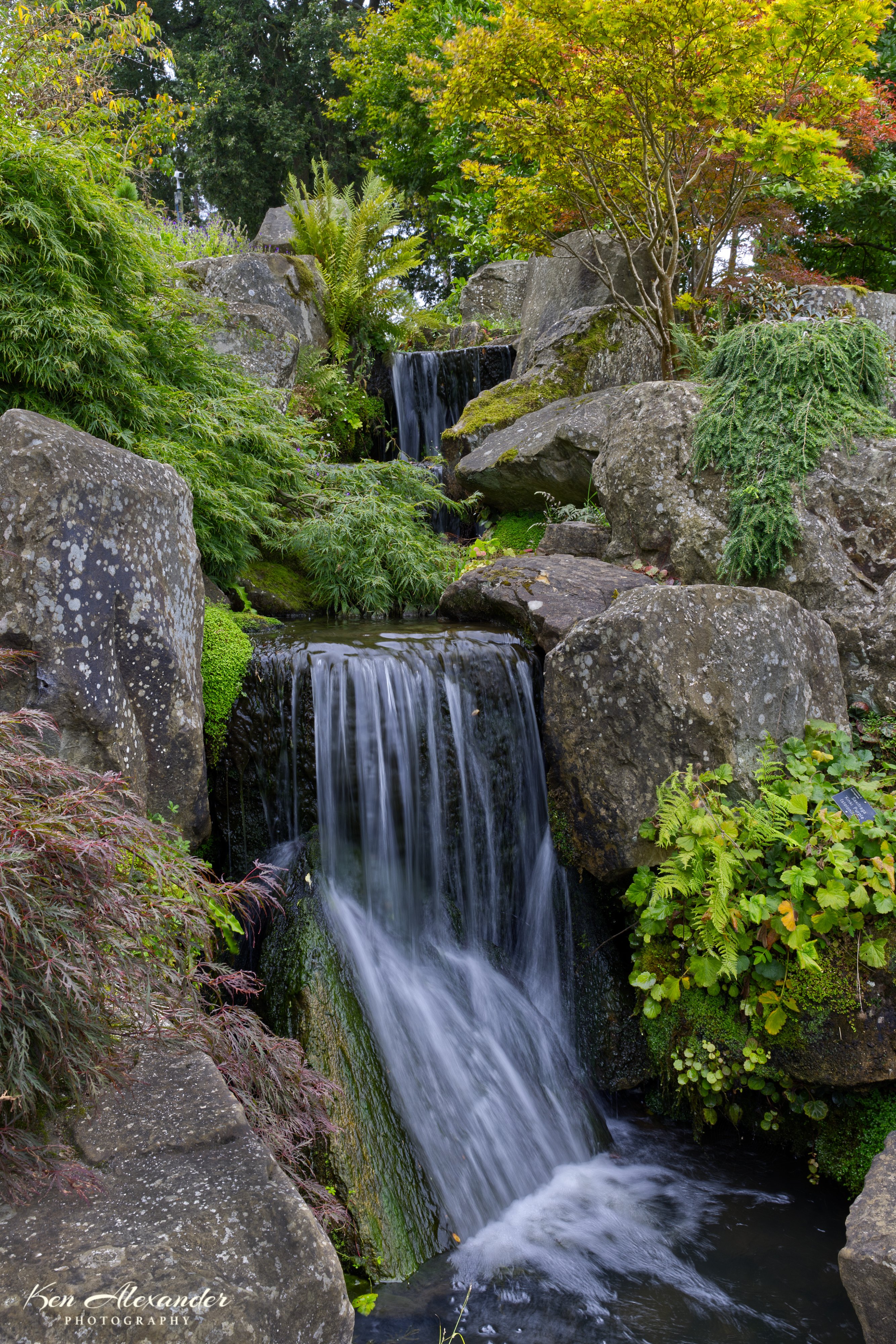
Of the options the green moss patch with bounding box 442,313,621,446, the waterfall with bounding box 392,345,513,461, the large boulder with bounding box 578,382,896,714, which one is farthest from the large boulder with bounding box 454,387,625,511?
the waterfall with bounding box 392,345,513,461

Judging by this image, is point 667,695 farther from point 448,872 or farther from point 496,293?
point 496,293

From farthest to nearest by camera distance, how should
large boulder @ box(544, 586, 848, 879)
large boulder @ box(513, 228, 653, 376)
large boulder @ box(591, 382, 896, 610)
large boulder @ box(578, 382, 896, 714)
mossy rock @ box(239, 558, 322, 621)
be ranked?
large boulder @ box(513, 228, 653, 376) → mossy rock @ box(239, 558, 322, 621) → large boulder @ box(591, 382, 896, 610) → large boulder @ box(578, 382, 896, 714) → large boulder @ box(544, 586, 848, 879)

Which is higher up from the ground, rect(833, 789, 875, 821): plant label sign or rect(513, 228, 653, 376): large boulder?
rect(513, 228, 653, 376): large boulder

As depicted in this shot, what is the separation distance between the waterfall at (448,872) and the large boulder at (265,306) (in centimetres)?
404

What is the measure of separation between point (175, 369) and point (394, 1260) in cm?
573

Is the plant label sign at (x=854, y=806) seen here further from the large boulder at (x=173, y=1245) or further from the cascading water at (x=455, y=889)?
the large boulder at (x=173, y=1245)

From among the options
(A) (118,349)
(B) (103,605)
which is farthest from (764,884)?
(A) (118,349)

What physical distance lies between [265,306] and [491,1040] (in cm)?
792

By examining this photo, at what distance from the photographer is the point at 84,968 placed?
1.96m

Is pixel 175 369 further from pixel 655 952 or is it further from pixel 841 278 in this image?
pixel 841 278

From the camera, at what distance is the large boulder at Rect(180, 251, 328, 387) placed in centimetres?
835

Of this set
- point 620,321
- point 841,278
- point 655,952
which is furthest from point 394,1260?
point 841,278

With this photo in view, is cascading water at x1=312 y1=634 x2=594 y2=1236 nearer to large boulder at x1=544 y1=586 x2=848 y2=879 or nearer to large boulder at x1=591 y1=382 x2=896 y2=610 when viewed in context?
large boulder at x1=544 y1=586 x2=848 y2=879

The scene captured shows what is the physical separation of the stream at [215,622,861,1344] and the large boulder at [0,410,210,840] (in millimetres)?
852
